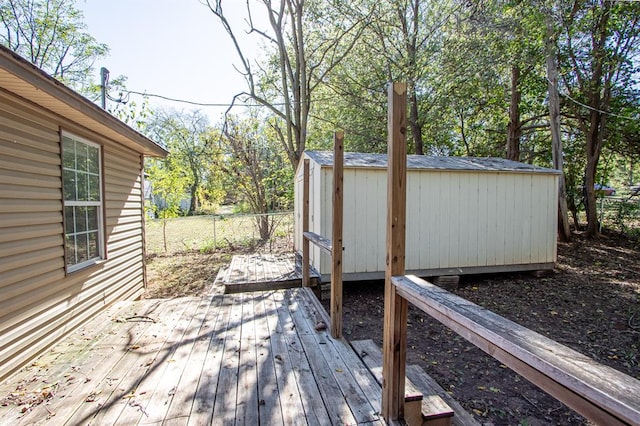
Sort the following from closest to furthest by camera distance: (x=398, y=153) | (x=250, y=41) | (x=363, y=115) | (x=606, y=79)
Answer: (x=398, y=153) → (x=606, y=79) → (x=250, y=41) → (x=363, y=115)

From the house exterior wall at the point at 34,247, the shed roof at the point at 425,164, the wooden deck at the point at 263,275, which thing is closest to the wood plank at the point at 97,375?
the house exterior wall at the point at 34,247

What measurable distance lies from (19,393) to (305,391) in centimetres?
186

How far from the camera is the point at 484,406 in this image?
2533 millimetres

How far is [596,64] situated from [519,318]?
7.43 m

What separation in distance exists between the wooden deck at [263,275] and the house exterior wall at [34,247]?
5.37ft

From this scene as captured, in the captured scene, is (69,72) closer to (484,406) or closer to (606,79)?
(484,406)

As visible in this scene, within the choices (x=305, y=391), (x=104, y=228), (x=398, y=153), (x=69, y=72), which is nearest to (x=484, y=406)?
(x=305, y=391)

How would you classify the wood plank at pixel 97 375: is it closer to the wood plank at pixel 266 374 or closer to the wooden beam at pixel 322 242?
the wood plank at pixel 266 374

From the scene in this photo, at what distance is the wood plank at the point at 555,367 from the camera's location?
667mm

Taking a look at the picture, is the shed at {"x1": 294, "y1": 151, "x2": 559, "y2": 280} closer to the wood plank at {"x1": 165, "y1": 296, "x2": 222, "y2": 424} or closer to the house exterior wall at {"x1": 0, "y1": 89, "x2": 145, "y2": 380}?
the wood plank at {"x1": 165, "y1": 296, "x2": 222, "y2": 424}

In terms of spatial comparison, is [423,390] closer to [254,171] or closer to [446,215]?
[446,215]

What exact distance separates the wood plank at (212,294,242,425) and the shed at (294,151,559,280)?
2.03 meters

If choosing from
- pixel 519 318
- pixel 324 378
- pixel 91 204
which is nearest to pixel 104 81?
pixel 91 204

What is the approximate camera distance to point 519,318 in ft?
13.9
